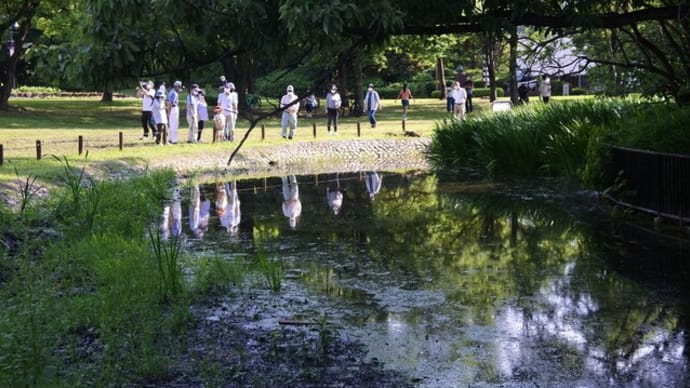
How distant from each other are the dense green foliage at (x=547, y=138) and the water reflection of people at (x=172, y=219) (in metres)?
7.64

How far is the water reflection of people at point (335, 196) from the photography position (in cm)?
2029

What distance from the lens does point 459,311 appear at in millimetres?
11078

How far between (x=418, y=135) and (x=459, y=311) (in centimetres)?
2296

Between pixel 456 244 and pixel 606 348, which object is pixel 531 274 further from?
pixel 606 348

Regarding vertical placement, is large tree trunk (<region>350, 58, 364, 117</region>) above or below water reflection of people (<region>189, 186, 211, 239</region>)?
above

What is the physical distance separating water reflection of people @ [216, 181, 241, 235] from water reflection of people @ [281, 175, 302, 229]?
94 cm

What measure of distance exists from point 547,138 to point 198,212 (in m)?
8.52

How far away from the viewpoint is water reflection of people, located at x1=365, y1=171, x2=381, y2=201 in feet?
74.7

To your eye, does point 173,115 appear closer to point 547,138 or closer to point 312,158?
point 312,158

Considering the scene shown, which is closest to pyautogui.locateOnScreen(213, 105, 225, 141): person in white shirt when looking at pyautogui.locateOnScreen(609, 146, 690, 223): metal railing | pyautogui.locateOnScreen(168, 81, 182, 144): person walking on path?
pyautogui.locateOnScreen(168, 81, 182, 144): person walking on path

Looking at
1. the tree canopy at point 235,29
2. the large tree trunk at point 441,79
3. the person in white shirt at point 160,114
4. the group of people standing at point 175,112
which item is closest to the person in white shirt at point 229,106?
the group of people standing at point 175,112

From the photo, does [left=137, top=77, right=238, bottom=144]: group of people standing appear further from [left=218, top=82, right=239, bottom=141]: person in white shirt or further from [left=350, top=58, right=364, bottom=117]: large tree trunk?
[left=350, top=58, right=364, bottom=117]: large tree trunk

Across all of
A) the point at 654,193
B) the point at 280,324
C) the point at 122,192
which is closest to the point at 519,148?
the point at 654,193

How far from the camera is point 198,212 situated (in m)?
19.4
